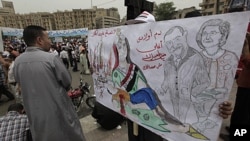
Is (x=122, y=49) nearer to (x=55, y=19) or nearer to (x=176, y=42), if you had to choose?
(x=176, y=42)

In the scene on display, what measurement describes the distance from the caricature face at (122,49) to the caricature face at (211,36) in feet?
2.22

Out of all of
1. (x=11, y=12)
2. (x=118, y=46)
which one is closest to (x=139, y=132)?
(x=118, y=46)

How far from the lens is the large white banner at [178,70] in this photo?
99cm

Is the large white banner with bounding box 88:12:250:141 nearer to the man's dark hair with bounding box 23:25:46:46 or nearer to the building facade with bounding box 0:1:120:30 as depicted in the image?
the man's dark hair with bounding box 23:25:46:46

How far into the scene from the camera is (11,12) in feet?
271

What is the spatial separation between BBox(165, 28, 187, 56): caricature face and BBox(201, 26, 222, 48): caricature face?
120mm

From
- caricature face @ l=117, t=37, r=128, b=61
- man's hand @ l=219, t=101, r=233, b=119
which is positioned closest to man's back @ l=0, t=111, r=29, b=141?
caricature face @ l=117, t=37, r=128, b=61

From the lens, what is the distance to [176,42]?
118cm

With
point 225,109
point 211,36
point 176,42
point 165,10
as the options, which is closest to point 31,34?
point 176,42

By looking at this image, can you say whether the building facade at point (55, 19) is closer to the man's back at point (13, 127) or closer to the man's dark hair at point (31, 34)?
the man's dark hair at point (31, 34)

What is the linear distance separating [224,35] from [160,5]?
46.7 m

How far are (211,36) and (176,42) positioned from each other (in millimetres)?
214

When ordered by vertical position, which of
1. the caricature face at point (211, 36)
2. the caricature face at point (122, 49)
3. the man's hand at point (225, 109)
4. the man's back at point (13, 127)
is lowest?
the man's back at point (13, 127)

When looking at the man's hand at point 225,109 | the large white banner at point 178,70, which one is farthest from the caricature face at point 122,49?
the man's hand at point 225,109
